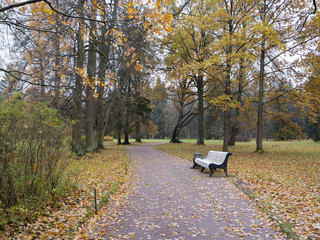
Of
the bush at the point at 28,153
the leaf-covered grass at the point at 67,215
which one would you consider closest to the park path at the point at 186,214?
the leaf-covered grass at the point at 67,215

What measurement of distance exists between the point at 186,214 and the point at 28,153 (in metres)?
3.29

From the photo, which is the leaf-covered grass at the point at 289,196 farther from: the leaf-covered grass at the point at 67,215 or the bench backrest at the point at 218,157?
the leaf-covered grass at the point at 67,215

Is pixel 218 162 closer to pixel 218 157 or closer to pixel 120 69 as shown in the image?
pixel 218 157

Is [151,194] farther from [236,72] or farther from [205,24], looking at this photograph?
[236,72]

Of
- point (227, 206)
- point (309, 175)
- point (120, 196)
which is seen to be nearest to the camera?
point (227, 206)

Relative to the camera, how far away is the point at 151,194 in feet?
21.3

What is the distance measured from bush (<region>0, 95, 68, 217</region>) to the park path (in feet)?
4.63

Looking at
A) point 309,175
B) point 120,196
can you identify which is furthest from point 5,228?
point 309,175

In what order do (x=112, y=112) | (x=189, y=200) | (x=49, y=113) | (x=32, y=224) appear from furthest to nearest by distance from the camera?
(x=112, y=112) → (x=189, y=200) → (x=49, y=113) → (x=32, y=224)

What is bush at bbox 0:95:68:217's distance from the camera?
4.04 meters

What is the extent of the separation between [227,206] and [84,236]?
3.13 metres

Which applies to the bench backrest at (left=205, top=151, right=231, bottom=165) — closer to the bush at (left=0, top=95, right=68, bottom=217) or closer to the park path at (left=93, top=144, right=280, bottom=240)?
the park path at (left=93, top=144, right=280, bottom=240)

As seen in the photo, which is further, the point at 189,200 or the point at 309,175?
the point at 309,175

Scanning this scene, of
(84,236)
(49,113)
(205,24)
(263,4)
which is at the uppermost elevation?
(263,4)
